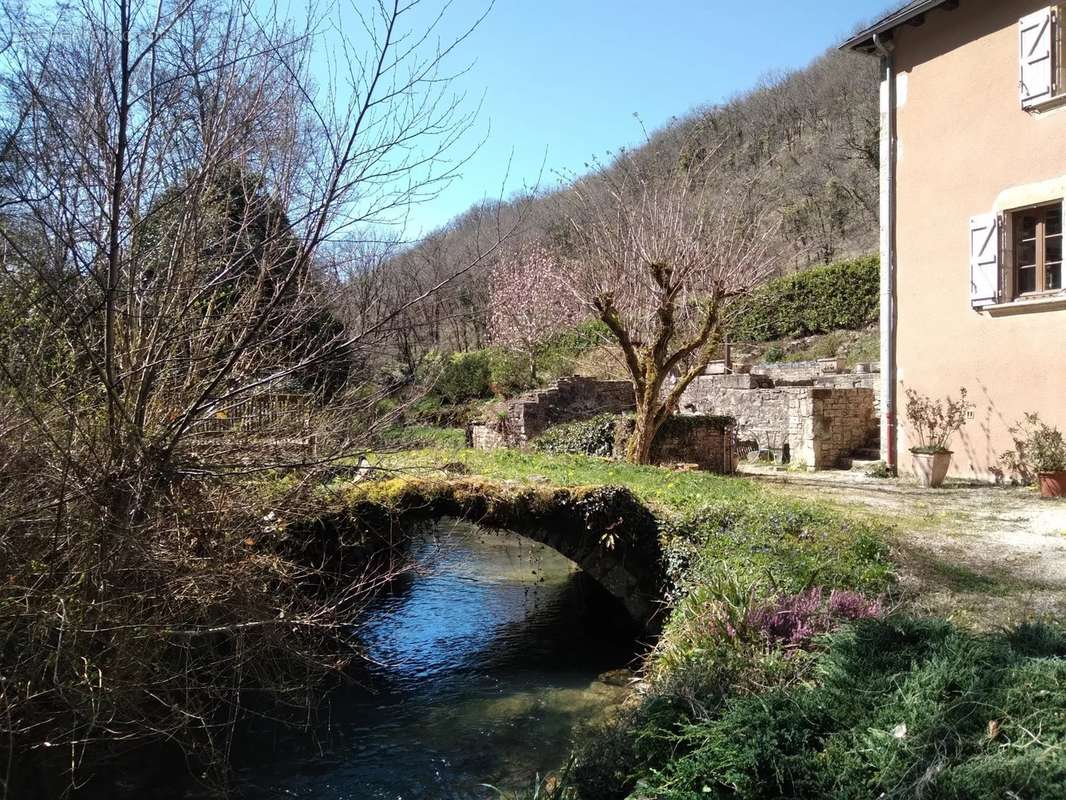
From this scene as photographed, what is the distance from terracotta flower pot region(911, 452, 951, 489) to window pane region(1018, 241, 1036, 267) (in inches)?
100

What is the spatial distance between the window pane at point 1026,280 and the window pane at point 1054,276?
6.5 inches

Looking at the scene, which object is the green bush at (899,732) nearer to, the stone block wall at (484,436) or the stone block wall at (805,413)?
the stone block wall at (805,413)

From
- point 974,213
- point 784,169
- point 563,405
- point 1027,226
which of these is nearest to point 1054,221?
point 1027,226

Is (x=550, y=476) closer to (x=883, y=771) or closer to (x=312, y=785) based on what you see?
(x=312, y=785)

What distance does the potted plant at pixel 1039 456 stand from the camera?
29.4 feet

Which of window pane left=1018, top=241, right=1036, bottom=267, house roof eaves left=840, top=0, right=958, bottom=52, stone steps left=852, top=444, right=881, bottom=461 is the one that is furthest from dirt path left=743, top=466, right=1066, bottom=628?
house roof eaves left=840, top=0, right=958, bottom=52

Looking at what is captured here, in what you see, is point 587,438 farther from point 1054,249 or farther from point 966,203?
point 1054,249

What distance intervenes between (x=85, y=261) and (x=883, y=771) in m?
4.10

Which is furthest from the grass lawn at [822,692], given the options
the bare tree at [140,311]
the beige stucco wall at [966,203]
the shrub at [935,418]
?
the shrub at [935,418]

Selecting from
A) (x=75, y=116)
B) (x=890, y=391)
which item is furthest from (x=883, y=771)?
(x=890, y=391)

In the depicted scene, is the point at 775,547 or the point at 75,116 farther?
the point at 775,547

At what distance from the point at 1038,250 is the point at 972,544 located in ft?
16.6

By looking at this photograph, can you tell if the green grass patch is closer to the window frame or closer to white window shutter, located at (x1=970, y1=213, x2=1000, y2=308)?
white window shutter, located at (x1=970, y1=213, x2=1000, y2=308)

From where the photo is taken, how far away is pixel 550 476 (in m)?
7.47
